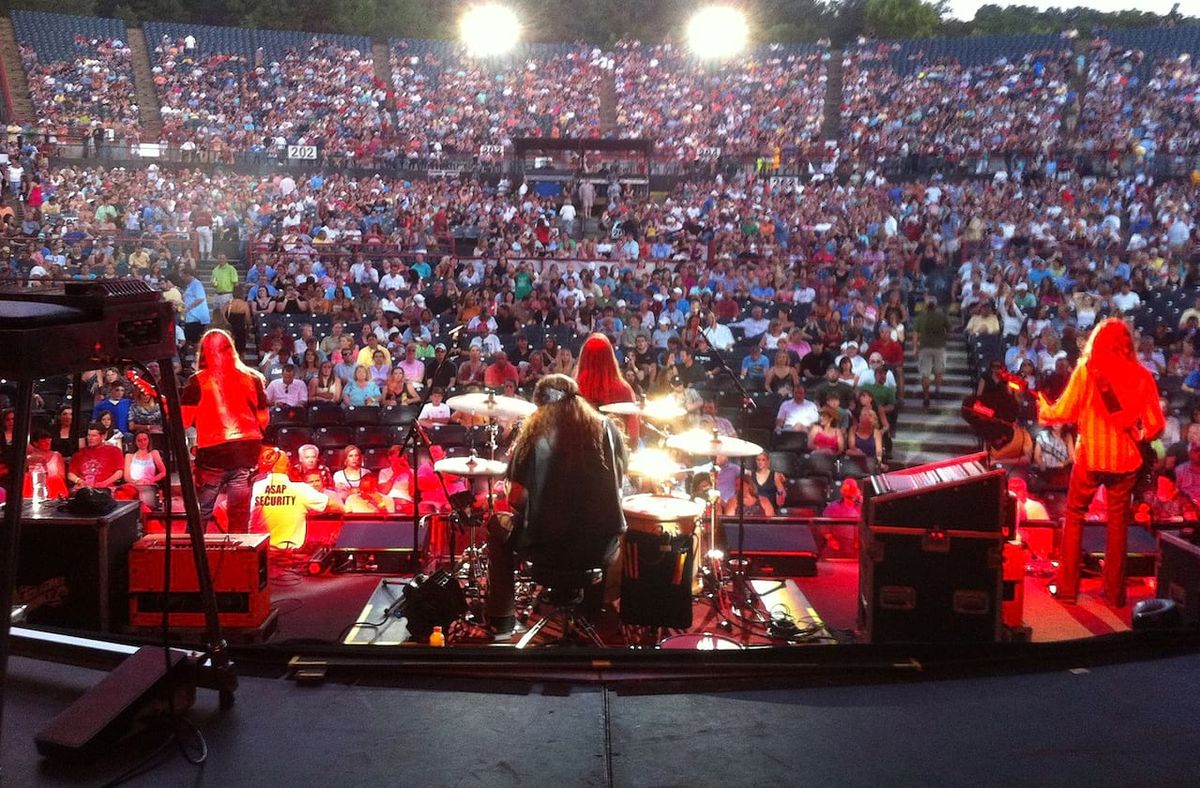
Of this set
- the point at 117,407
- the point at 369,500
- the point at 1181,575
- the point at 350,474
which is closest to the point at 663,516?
the point at 1181,575

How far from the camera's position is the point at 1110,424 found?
5016mm

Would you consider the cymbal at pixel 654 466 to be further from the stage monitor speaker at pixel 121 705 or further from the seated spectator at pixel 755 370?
the seated spectator at pixel 755 370

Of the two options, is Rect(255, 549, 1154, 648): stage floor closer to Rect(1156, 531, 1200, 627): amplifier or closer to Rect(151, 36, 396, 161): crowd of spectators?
Rect(1156, 531, 1200, 627): amplifier

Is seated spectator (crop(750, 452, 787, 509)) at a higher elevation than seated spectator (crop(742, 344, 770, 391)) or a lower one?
lower

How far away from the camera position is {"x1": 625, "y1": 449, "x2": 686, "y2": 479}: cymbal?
5043mm

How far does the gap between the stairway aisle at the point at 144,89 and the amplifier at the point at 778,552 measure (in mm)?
20507

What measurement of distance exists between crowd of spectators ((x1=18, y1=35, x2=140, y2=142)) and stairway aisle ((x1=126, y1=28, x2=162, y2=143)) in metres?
0.24

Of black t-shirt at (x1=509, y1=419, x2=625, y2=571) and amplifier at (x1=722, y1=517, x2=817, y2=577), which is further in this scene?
amplifier at (x1=722, y1=517, x2=817, y2=577)

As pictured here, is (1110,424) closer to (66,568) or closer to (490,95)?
(66,568)

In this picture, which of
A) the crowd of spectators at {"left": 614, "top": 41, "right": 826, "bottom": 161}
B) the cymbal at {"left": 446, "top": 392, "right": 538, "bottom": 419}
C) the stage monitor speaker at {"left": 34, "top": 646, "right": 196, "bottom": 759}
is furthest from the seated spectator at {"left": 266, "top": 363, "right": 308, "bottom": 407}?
the crowd of spectators at {"left": 614, "top": 41, "right": 826, "bottom": 161}

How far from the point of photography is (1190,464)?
706 cm

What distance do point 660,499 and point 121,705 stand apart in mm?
2687

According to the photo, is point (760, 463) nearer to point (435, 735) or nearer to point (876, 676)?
point (876, 676)

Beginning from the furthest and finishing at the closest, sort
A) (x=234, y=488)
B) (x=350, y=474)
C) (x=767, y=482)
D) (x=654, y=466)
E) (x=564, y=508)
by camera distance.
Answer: (x=350, y=474)
(x=767, y=482)
(x=234, y=488)
(x=654, y=466)
(x=564, y=508)
